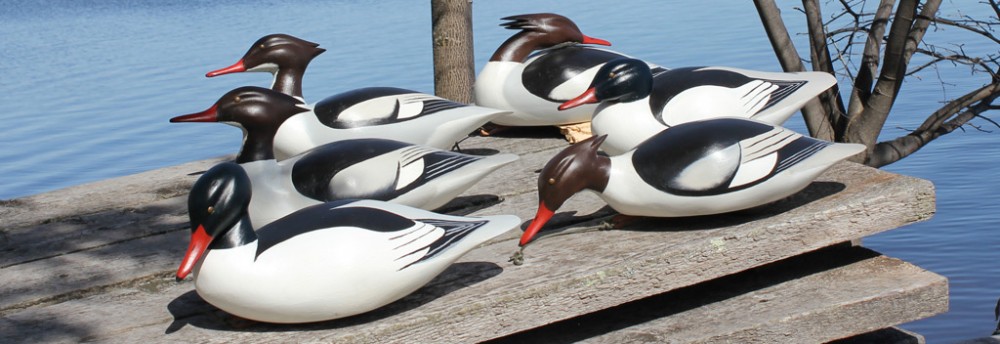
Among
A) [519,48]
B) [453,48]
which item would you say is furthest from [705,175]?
[453,48]

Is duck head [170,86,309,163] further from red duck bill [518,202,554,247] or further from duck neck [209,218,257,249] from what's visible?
red duck bill [518,202,554,247]

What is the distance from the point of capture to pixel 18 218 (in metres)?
4.26

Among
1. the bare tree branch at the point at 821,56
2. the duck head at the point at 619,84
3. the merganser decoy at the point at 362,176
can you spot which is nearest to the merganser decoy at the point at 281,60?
the merganser decoy at the point at 362,176

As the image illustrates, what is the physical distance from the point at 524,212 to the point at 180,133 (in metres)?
7.08

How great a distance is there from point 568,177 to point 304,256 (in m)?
0.82

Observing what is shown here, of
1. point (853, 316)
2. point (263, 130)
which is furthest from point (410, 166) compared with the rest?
point (853, 316)

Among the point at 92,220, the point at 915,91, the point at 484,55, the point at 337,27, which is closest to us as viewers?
the point at 92,220

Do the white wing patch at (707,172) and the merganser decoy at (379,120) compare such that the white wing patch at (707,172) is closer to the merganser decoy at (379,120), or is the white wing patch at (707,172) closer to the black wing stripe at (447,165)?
the black wing stripe at (447,165)

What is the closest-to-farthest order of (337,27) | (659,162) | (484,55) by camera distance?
(659,162)
(484,55)
(337,27)

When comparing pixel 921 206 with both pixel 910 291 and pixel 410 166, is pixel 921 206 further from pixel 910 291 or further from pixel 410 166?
pixel 410 166

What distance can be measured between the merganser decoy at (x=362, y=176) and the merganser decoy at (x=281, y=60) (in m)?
1.09

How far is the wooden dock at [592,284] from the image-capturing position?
298cm

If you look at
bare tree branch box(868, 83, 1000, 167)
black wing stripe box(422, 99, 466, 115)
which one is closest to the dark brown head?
black wing stripe box(422, 99, 466, 115)

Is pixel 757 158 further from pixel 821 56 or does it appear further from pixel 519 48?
pixel 821 56
